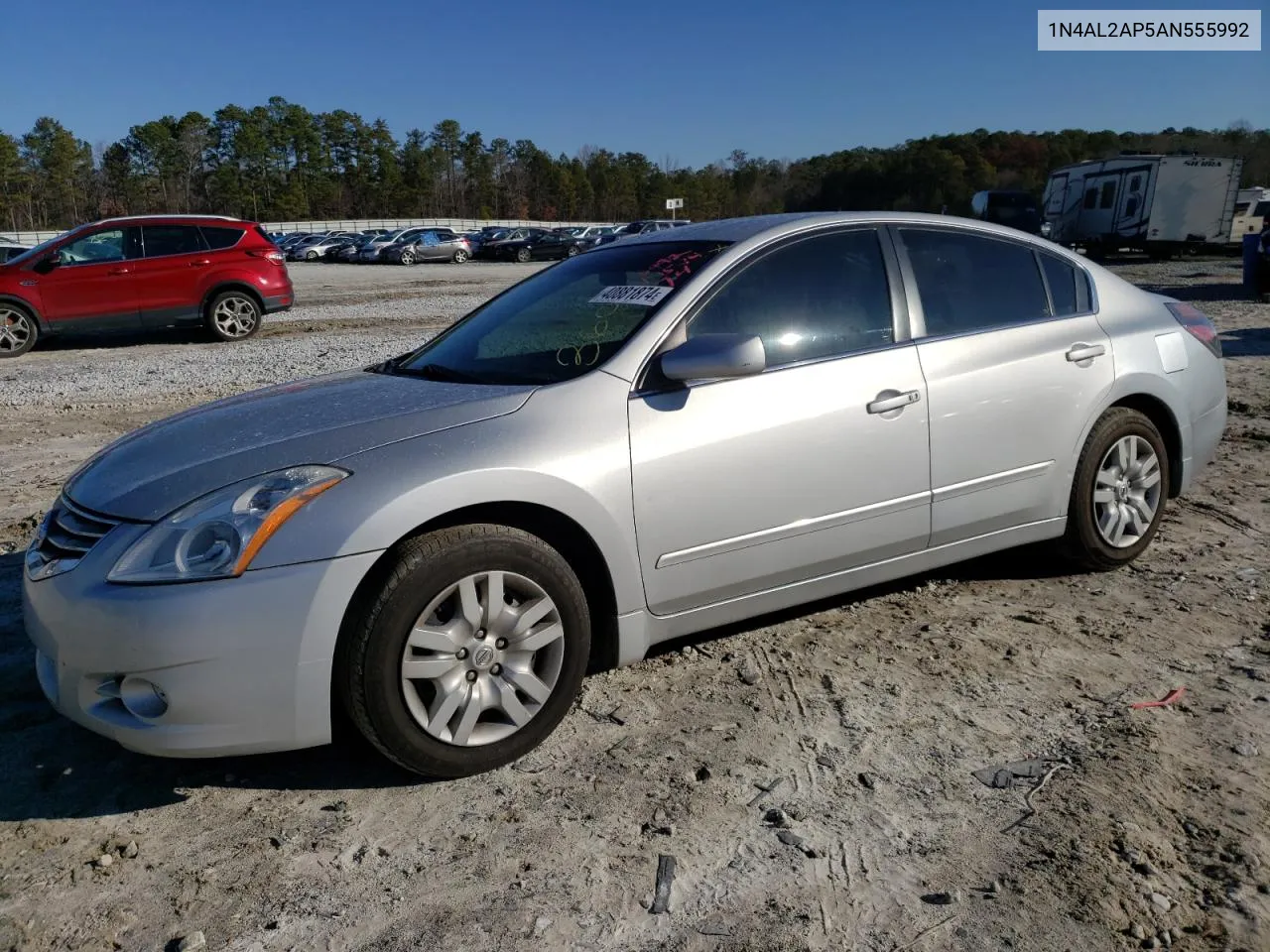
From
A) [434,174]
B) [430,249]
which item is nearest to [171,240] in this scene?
[430,249]

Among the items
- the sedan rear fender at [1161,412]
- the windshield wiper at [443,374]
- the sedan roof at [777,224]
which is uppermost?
the sedan roof at [777,224]

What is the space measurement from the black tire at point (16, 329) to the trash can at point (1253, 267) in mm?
17019

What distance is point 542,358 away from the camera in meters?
3.61

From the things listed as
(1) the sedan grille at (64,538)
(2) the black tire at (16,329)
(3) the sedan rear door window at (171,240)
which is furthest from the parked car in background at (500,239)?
(1) the sedan grille at (64,538)

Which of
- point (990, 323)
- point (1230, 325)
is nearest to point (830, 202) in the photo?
point (1230, 325)

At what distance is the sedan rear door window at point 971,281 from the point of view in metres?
4.03

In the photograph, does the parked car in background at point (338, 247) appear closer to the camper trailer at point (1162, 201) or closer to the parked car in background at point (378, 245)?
the parked car in background at point (378, 245)

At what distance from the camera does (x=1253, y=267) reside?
49.8ft

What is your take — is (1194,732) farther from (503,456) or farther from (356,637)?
(356,637)

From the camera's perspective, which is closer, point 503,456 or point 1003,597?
point 503,456

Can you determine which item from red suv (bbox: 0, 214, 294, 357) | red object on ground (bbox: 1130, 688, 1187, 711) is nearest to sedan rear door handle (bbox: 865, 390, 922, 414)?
red object on ground (bbox: 1130, 688, 1187, 711)

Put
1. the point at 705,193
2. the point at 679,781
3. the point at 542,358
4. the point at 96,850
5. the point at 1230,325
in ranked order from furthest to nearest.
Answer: the point at 705,193 < the point at 1230,325 < the point at 542,358 < the point at 679,781 < the point at 96,850

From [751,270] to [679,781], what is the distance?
5.86 ft

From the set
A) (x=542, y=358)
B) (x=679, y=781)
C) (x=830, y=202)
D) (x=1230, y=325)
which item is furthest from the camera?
(x=830, y=202)
